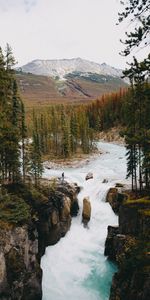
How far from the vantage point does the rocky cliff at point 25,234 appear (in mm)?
26544

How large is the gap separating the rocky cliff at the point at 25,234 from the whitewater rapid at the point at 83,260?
1.57m

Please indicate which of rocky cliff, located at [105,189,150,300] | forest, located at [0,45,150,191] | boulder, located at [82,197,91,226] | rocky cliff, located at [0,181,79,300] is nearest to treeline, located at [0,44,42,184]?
forest, located at [0,45,150,191]

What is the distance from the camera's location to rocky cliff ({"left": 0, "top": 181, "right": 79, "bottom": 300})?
26544 millimetres

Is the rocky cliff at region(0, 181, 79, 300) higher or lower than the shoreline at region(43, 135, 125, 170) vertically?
higher

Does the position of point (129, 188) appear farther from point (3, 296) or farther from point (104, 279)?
point (3, 296)

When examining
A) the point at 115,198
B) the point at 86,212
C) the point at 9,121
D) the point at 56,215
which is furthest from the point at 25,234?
the point at 115,198

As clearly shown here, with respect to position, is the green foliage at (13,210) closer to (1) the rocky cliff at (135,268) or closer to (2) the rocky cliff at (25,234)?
(2) the rocky cliff at (25,234)

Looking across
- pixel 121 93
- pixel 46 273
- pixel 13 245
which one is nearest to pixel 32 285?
pixel 13 245

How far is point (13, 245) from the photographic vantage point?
2789cm

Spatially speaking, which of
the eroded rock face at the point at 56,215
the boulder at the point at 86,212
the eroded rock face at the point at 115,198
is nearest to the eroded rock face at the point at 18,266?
the eroded rock face at the point at 56,215

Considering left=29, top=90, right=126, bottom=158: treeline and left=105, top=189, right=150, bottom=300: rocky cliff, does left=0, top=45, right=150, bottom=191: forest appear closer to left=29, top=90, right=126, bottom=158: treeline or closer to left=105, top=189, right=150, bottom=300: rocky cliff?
left=29, top=90, right=126, bottom=158: treeline

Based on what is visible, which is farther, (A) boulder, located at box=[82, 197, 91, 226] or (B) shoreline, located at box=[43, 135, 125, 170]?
(B) shoreline, located at box=[43, 135, 125, 170]

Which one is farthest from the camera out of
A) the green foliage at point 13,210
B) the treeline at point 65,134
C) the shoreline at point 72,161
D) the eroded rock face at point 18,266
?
the treeline at point 65,134

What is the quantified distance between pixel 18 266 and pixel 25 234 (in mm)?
3244
